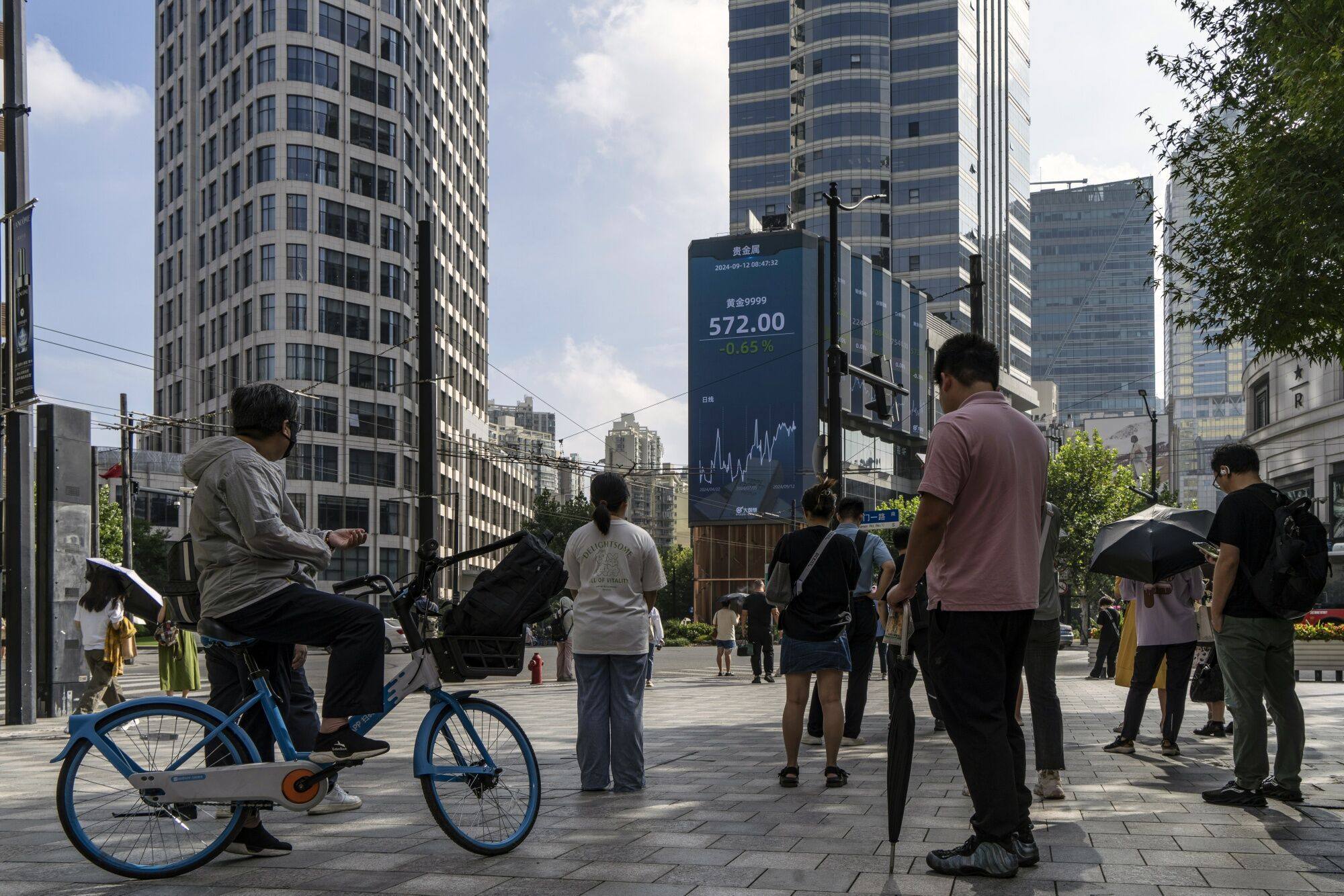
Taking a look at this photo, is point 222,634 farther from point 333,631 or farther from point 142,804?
point 142,804

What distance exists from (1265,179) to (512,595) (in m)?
8.54

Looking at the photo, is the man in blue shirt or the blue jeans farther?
the man in blue shirt

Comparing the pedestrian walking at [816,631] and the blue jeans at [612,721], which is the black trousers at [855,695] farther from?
the blue jeans at [612,721]

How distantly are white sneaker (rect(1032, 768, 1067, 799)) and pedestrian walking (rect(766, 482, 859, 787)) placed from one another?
3.84 feet

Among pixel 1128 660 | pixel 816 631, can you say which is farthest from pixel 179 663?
pixel 1128 660

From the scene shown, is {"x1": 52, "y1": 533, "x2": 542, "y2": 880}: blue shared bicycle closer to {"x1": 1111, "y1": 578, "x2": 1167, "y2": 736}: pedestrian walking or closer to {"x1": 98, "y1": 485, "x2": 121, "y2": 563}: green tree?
{"x1": 1111, "y1": 578, "x2": 1167, "y2": 736}: pedestrian walking

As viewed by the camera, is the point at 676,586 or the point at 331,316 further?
the point at 676,586

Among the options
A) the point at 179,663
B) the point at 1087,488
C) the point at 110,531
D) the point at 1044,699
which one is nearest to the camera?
the point at 1044,699

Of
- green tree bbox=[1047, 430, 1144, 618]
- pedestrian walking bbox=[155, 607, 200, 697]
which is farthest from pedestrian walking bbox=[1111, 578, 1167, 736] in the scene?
green tree bbox=[1047, 430, 1144, 618]

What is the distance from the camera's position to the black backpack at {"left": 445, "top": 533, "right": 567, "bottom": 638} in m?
5.57

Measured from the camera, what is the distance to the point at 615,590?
7648mm

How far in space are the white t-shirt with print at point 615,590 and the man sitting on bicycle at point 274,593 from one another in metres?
2.38

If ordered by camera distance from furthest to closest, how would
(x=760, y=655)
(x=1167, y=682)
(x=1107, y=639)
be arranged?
(x=760, y=655) < (x=1107, y=639) < (x=1167, y=682)

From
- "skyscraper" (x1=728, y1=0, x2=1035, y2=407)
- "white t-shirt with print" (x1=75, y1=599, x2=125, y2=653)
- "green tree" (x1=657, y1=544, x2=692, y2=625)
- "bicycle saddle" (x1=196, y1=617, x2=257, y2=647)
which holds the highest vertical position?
"skyscraper" (x1=728, y1=0, x2=1035, y2=407)
